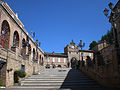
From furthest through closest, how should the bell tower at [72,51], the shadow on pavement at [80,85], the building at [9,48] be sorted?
the bell tower at [72,51]
the building at [9,48]
the shadow on pavement at [80,85]

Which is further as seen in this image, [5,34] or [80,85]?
[5,34]

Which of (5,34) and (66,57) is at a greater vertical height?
(5,34)

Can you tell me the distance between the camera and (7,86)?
10.5 m

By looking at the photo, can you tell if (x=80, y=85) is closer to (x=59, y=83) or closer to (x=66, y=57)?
(x=59, y=83)

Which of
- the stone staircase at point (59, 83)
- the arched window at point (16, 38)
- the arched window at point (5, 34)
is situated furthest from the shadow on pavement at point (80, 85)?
the arched window at point (16, 38)

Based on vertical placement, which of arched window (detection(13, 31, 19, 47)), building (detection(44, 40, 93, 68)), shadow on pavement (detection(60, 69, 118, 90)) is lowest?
shadow on pavement (detection(60, 69, 118, 90))

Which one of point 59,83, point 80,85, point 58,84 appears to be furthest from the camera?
point 59,83

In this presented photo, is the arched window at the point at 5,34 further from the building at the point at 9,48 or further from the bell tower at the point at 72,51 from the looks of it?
the bell tower at the point at 72,51

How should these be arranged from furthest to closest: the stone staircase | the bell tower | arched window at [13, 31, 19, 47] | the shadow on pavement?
the bell tower < arched window at [13, 31, 19, 47] < the stone staircase < the shadow on pavement

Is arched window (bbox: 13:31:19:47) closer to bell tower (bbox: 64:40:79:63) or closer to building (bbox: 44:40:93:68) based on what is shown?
building (bbox: 44:40:93:68)

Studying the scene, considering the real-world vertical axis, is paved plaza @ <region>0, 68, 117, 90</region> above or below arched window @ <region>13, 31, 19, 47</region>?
below

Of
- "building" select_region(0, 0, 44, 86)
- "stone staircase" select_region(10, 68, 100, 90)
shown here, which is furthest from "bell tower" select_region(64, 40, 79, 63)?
"stone staircase" select_region(10, 68, 100, 90)

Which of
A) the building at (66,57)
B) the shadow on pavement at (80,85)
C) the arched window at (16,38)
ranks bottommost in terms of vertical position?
the shadow on pavement at (80,85)

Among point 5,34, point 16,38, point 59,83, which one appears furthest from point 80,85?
point 16,38
